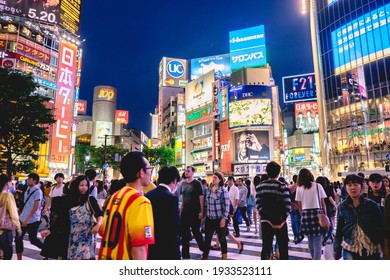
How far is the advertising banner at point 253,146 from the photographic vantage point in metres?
44.5

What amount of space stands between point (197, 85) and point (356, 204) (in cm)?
5484

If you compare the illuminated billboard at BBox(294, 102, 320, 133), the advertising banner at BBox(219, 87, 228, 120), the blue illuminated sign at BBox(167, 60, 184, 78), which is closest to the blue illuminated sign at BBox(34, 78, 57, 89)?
the advertising banner at BBox(219, 87, 228, 120)

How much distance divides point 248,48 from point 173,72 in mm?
36576

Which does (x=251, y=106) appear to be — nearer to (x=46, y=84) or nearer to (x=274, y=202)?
(x=46, y=84)

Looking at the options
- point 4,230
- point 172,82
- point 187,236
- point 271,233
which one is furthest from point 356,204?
point 172,82

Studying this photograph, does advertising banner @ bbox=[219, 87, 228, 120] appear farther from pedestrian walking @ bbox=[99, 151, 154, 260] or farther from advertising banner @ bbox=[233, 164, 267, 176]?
pedestrian walking @ bbox=[99, 151, 154, 260]

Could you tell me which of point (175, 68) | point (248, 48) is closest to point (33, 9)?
point (248, 48)

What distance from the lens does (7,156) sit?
17906 mm

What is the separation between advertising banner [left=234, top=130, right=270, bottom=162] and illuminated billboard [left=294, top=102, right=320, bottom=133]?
33332mm

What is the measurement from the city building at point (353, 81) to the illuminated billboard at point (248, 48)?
1178 centimetres

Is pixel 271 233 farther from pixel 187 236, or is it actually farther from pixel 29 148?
pixel 29 148

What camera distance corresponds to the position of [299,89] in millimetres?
69000

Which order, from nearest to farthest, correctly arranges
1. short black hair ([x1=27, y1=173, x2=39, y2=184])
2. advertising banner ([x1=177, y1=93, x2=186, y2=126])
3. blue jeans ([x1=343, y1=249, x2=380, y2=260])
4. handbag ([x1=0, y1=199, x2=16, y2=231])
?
blue jeans ([x1=343, y1=249, x2=380, y2=260]) → handbag ([x1=0, y1=199, x2=16, y2=231]) → short black hair ([x1=27, y1=173, x2=39, y2=184]) → advertising banner ([x1=177, y1=93, x2=186, y2=126])

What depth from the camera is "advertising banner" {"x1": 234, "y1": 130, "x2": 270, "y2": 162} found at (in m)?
44.5
